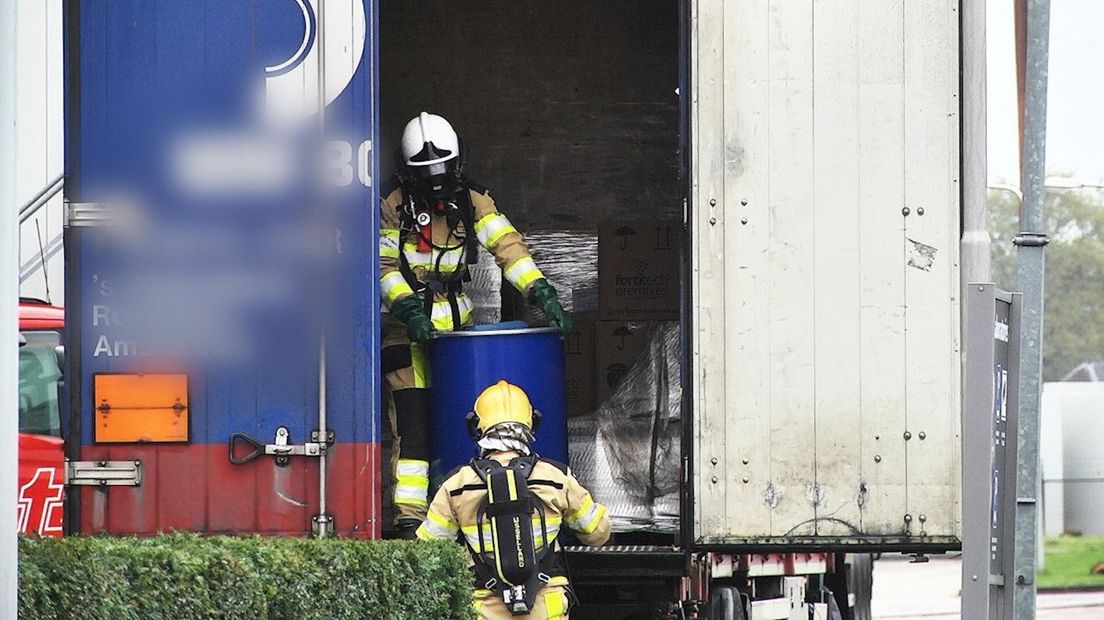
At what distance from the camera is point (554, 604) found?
7535 millimetres

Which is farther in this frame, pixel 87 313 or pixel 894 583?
pixel 894 583

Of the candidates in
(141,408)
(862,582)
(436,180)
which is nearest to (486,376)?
(436,180)

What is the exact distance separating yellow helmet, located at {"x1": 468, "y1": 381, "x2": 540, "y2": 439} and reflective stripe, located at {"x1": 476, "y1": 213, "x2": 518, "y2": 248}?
1.01 meters

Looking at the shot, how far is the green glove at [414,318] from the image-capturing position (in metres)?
8.28

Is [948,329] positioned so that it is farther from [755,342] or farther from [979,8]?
[979,8]

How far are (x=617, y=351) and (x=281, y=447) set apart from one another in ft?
10.3

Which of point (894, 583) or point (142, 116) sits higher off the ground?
point (142, 116)

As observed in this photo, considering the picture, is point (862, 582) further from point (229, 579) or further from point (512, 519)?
point (229, 579)

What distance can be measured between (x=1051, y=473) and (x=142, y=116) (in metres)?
21.6

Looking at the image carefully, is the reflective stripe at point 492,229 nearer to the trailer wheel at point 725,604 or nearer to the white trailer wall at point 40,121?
the trailer wheel at point 725,604

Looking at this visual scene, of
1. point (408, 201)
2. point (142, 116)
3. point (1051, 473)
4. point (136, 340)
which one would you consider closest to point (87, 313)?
point (136, 340)

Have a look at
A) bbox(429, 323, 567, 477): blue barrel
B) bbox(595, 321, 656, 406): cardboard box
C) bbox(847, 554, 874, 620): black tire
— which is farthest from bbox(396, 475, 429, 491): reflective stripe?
bbox(847, 554, 874, 620): black tire

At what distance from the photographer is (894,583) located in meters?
22.3

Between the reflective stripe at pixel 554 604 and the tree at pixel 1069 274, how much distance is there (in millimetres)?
26995
